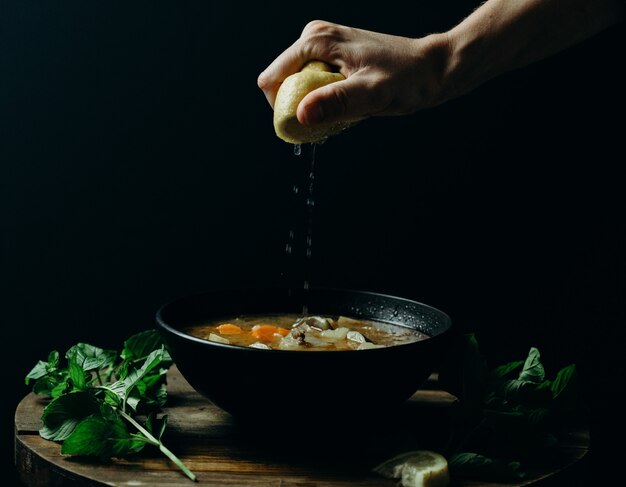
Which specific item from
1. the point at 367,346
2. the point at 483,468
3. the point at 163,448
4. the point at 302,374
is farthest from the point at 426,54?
the point at 163,448

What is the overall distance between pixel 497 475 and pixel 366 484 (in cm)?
26

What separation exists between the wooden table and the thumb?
61cm

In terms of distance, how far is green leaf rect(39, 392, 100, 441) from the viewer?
1544 mm

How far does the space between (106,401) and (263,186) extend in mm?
1084

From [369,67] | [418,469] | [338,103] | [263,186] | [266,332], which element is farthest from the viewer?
[263,186]

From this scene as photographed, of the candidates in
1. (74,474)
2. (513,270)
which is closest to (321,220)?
(513,270)

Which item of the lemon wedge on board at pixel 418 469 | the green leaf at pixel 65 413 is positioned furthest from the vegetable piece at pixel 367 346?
the green leaf at pixel 65 413

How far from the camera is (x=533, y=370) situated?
177cm

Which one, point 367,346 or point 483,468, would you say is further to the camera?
point 367,346

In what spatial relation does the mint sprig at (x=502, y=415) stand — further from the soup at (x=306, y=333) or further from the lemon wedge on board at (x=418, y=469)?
the soup at (x=306, y=333)

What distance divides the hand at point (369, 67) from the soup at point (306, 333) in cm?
55

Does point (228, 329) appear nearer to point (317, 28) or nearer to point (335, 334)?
point (335, 334)

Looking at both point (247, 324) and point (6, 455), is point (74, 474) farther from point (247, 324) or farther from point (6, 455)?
point (6, 455)

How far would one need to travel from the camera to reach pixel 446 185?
2.58 metres
